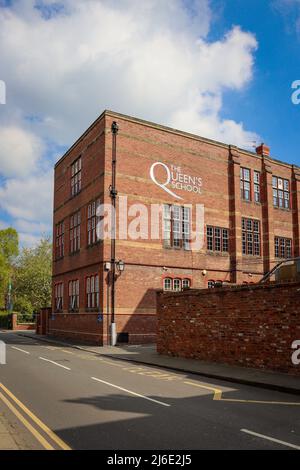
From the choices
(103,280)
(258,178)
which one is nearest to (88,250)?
(103,280)

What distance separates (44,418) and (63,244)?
29619 mm

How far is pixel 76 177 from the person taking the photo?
35.4 metres

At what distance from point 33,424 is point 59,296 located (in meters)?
30.2

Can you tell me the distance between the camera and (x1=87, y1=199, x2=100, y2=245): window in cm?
3062

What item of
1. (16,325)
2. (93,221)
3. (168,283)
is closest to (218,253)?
(168,283)

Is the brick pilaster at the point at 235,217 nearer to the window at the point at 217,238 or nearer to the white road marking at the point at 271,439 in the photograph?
the window at the point at 217,238

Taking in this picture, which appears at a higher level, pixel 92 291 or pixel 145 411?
pixel 92 291

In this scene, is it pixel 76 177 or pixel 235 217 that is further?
pixel 76 177

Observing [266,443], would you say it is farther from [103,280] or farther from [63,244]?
[63,244]

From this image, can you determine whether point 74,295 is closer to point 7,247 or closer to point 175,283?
point 175,283

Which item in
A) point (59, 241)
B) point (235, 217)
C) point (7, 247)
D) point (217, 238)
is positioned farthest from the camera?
point (7, 247)

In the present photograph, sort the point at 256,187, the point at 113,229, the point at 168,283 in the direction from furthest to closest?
the point at 256,187, the point at 168,283, the point at 113,229

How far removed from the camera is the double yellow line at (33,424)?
681 cm

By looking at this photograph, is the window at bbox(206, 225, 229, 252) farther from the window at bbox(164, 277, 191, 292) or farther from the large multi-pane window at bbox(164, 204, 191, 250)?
the window at bbox(164, 277, 191, 292)
